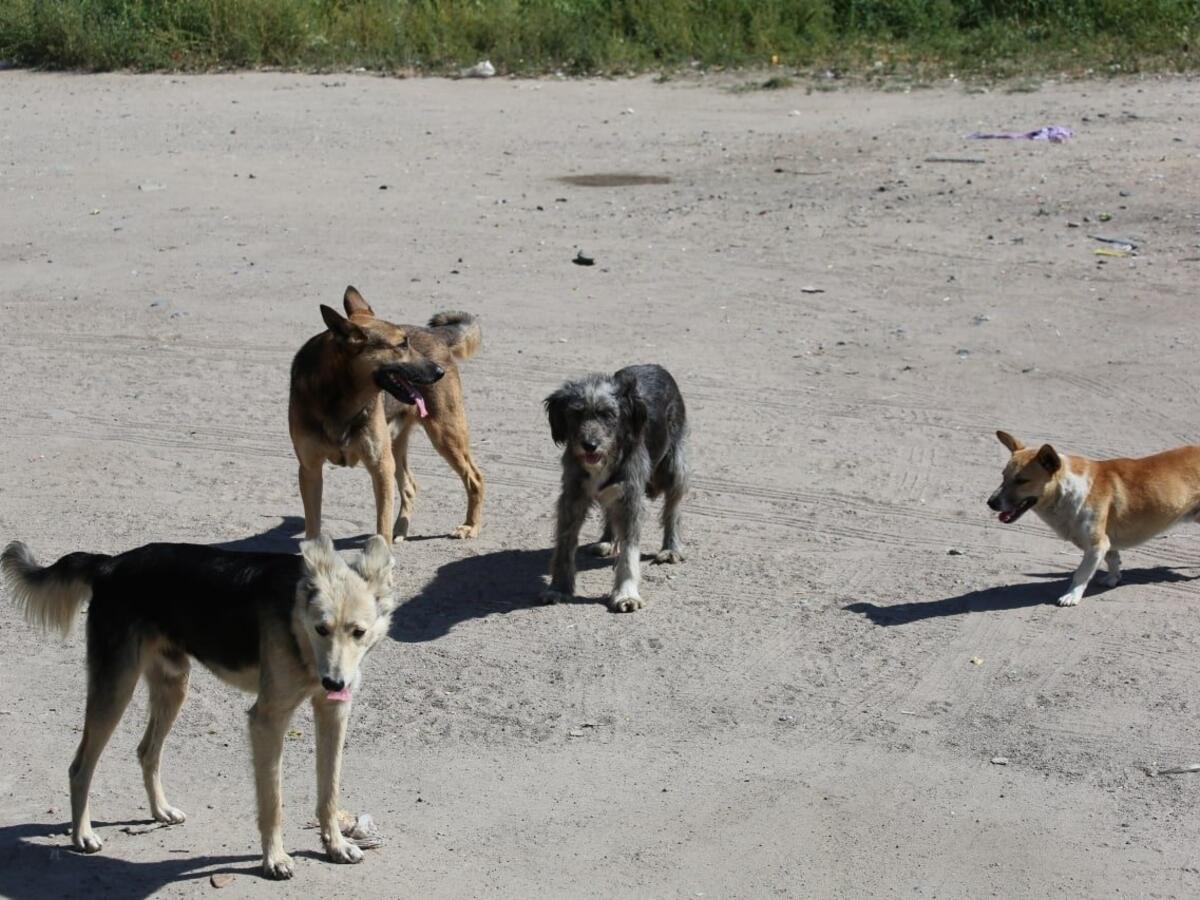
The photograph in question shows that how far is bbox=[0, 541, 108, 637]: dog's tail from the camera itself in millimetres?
6641

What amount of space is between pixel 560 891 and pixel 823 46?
17238 millimetres

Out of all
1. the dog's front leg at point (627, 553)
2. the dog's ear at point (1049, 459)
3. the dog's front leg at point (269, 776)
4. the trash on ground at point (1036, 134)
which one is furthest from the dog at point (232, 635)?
the trash on ground at point (1036, 134)

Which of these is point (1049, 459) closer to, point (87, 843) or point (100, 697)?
point (100, 697)

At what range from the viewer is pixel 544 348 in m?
12.9

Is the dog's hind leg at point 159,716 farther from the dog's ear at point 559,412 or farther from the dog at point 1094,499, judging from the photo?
the dog at point 1094,499

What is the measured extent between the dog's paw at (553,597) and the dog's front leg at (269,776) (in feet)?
9.82

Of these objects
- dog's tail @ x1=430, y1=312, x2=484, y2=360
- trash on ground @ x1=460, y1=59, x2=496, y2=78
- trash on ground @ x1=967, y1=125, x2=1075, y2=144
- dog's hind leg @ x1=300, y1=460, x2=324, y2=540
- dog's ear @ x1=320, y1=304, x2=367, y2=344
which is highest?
trash on ground @ x1=460, y1=59, x2=496, y2=78

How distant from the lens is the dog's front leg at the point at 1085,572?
8.87m

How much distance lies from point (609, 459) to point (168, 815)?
3.18 meters

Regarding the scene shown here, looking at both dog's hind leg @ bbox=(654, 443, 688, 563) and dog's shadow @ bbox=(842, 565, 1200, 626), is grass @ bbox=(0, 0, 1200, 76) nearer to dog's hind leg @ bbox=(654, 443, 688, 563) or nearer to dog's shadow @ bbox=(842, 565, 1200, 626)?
dog's hind leg @ bbox=(654, 443, 688, 563)

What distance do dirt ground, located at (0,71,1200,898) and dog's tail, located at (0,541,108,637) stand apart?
0.87 meters


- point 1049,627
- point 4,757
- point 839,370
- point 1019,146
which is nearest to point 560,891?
point 4,757

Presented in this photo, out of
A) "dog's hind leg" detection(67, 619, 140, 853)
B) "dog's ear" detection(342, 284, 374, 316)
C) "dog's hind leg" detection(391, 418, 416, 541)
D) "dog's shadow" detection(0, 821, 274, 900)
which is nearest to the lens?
"dog's shadow" detection(0, 821, 274, 900)

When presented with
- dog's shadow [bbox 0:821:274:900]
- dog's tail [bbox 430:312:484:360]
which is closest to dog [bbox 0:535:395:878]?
dog's shadow [bbox 0:821:274:900]
